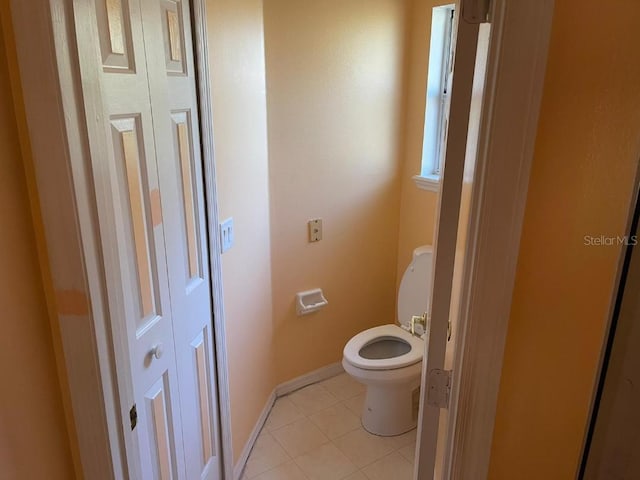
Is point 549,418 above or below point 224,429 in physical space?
above

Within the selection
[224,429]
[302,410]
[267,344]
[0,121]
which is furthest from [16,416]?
[302,410]

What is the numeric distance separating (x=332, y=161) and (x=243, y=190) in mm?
685

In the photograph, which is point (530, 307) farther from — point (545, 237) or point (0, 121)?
point (0, 121)

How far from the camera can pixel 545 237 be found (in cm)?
84

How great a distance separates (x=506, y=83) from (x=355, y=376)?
→ 180 cm

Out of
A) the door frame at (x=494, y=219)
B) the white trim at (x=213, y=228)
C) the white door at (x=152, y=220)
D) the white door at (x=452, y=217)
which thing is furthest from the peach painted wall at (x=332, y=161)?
the door frame at (x=494, y=219)

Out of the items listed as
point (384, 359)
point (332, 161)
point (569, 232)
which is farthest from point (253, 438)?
point (569, 232)

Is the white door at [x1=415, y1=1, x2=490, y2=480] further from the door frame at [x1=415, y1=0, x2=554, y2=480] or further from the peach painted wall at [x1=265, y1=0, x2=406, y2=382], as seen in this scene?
the peach painted wall at [x1=265, y1=0, x2=406, y2=382]

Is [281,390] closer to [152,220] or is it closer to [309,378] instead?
[309,378]

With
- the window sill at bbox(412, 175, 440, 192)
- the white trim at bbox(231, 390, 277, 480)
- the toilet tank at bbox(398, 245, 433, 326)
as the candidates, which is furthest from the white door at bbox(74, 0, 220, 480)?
the window sill at bbox(412, 175, 440, 192)

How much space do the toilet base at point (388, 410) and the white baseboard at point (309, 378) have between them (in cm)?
46

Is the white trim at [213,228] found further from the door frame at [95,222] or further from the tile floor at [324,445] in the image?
the door frame at [95,222]

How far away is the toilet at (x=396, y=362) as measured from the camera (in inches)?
89.9

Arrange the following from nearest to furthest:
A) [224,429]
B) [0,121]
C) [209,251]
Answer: [0,121], [209,251], [224,429]
